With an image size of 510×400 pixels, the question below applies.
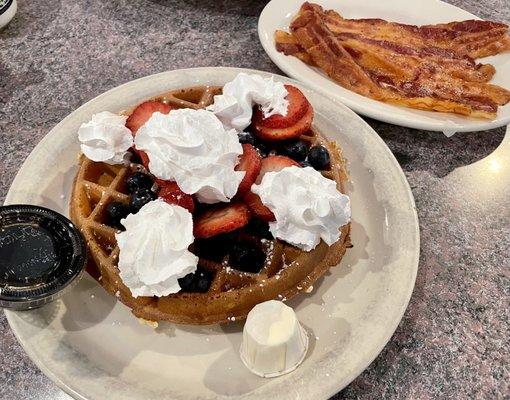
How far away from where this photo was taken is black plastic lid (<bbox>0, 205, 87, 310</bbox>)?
4.03 feet

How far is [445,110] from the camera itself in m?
1.90

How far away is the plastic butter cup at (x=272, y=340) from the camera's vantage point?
123 cm

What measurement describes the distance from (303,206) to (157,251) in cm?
34

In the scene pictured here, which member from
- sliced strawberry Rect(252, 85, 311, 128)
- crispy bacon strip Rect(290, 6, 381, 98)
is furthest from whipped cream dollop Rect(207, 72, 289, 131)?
crispy bacon strip Rect(290, 6, 381, 98)

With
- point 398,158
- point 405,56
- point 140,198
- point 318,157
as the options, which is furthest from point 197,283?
point 405,56

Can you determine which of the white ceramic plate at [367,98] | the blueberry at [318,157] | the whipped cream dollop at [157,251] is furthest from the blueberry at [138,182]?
the white ceramic plate at [367,98]

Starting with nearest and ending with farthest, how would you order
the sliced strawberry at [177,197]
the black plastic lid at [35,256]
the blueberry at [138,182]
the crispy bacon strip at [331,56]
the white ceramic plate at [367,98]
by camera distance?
the black plastic lid at [35,256] → the sliced strawberry at [177,197] → the blueberry at [138,182] → the white ceramic plate at [367,98] → the crispy bacon strip at [331,56]

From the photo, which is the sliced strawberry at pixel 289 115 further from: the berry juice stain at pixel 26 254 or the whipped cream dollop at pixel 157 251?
the berry juice stain at pixel 26 254

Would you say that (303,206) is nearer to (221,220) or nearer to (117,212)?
(221,220)

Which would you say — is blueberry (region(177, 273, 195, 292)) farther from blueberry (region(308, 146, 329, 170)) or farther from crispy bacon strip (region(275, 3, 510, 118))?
crispy bacon strip (region(275, 3, 510, 118))

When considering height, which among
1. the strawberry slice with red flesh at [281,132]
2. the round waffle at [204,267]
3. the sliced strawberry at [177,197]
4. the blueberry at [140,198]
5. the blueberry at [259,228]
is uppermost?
the strawberry slice with red flesh at [281,132]

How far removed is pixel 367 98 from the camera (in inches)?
76.5

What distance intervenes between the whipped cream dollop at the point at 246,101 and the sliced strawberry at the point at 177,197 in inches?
10.6

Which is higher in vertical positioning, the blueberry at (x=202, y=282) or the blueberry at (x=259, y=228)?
the blueberry at (x=259, y=228)
